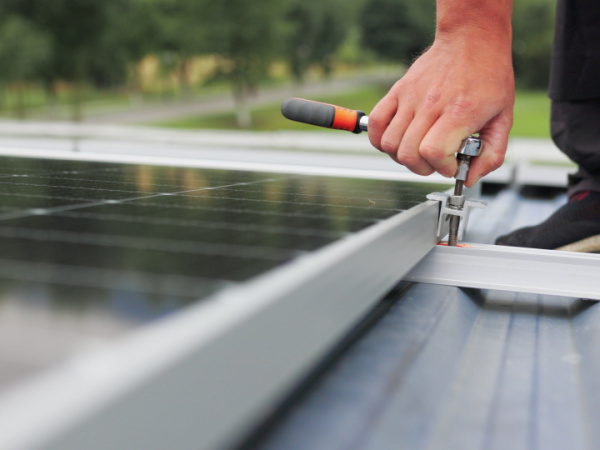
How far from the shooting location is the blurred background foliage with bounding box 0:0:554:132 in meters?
31.5

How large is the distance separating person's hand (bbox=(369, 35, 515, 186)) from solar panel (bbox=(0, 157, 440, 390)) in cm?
16

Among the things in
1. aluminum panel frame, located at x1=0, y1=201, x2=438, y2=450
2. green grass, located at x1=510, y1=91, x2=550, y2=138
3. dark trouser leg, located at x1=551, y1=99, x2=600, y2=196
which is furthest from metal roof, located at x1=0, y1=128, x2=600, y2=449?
green grass, located at x1=510, y1=91, x2=550, y2=138

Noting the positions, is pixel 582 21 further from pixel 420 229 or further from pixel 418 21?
pixel 418 21

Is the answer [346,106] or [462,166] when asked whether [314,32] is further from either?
[462,166]

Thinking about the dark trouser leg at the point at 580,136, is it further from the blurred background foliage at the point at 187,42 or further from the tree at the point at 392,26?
the tree at the point at 392,26

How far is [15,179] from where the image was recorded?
6.54 ft

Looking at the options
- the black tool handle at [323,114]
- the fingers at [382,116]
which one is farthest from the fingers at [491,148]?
the black tool handle at [323,114]

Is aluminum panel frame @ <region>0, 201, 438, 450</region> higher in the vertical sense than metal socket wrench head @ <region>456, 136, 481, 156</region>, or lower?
lower

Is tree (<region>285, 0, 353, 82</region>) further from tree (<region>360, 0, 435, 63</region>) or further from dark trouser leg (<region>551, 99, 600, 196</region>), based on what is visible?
dark trouser leg (<region>551, 99, 600, 196</region>)

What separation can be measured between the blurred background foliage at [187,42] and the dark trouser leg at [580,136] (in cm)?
2744

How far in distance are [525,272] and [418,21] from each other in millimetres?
51845

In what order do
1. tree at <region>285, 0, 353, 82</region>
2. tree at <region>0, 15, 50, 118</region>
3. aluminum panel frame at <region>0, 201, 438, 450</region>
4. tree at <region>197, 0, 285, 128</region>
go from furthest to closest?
tree at <region>285, 0, 353, 82</region>
tree at <region>197, 0, 285, 128</region>
tree at <region>0, 15, 50, 118</region>
aluminum panel frame at <region>0, 201, 438, 450</region>

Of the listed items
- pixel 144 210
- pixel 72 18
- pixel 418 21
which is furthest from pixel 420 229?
pixel 418 21

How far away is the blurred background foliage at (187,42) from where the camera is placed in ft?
103
